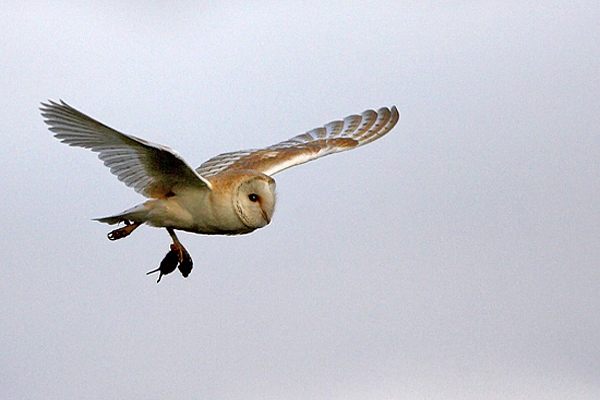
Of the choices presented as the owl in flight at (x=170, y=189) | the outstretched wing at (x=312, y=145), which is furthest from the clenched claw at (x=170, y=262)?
the outstretched wing at (x=312, y=145)

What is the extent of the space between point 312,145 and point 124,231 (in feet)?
11.7

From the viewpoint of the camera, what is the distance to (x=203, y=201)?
42.2 ft

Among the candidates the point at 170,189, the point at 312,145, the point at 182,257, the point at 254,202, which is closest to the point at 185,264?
the point at 182,257

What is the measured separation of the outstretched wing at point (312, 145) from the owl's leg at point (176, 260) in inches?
56.9

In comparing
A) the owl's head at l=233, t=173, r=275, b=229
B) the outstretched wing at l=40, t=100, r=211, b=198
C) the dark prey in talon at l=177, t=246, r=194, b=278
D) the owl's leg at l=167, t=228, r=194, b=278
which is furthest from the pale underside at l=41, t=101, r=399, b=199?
the dark prey in talon at l=177, t=246, r=194, b=278

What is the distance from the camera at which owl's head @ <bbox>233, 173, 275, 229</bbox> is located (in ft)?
41.7

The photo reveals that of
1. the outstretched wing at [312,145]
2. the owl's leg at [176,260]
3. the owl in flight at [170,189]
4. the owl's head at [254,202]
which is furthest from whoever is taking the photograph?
Result: the outstretched wing at [312,145]

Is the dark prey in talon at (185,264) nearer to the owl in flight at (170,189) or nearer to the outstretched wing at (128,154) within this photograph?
the owl in flight at (170,189)

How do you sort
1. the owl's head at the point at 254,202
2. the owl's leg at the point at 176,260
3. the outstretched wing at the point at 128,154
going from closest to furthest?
the outstretched wing at the point at 128,154 → the owl's head at the point at 254,202 → the owl's leg at the point at 176,260

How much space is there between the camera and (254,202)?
12758 millimetres

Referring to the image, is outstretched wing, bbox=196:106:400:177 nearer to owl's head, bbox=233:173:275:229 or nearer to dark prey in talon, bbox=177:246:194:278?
dark prey in talon, bbox=177:246:194:278

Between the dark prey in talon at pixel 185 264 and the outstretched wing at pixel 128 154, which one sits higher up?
the outstretched wing at pixel 128 154

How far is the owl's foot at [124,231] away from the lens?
43.8ft

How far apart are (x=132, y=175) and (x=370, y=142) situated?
446 centimetres
